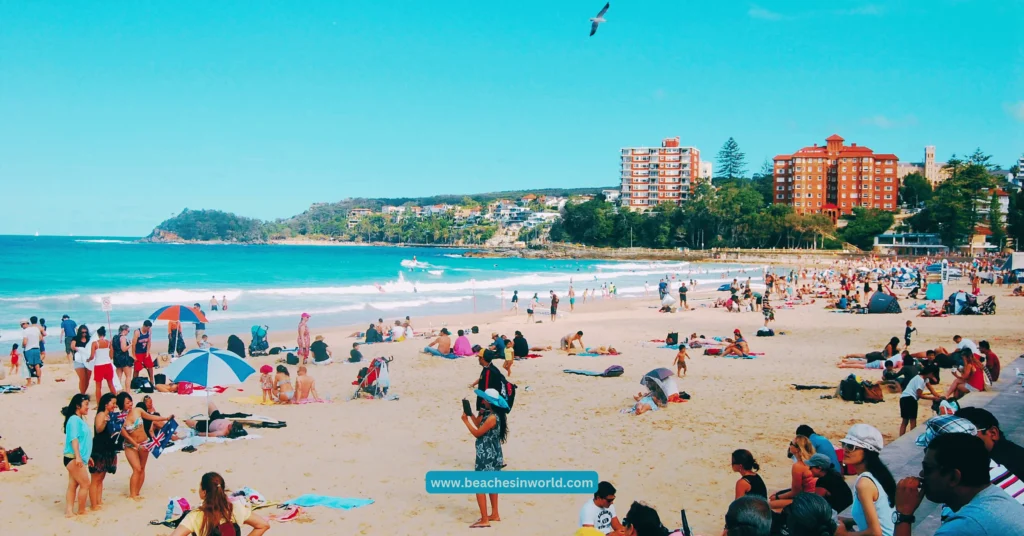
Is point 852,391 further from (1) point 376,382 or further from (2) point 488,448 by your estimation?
(1) point 376,382

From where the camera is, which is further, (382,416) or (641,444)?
(382,416)

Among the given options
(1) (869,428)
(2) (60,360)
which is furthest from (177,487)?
(2) (60,360)

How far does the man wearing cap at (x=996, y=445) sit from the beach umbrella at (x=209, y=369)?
8.72 metres

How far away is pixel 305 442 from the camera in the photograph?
33.5 ft

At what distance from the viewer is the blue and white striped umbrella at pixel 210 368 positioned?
10.1 meters

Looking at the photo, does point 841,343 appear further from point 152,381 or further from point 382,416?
point 152,381

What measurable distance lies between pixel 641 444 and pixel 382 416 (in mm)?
4486

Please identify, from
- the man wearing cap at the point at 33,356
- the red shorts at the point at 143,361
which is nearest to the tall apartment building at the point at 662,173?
Result: the man wearing cap at the point at 33,356

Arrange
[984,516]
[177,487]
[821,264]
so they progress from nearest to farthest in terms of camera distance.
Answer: [984,516] < [177,487] < [821,264]

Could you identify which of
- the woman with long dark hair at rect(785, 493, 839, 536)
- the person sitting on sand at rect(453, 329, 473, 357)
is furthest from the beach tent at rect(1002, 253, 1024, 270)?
the woman with long dark hair at rect(785, 493, 839, 536)

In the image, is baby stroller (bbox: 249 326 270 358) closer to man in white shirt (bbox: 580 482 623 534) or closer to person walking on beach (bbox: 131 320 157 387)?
person walking on beach (bbox: 131 320 157 387)

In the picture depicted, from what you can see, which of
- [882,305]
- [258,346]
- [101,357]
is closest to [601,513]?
[101,357]

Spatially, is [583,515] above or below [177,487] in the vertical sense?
above

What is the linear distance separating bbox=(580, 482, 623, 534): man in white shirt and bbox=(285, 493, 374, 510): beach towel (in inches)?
128
